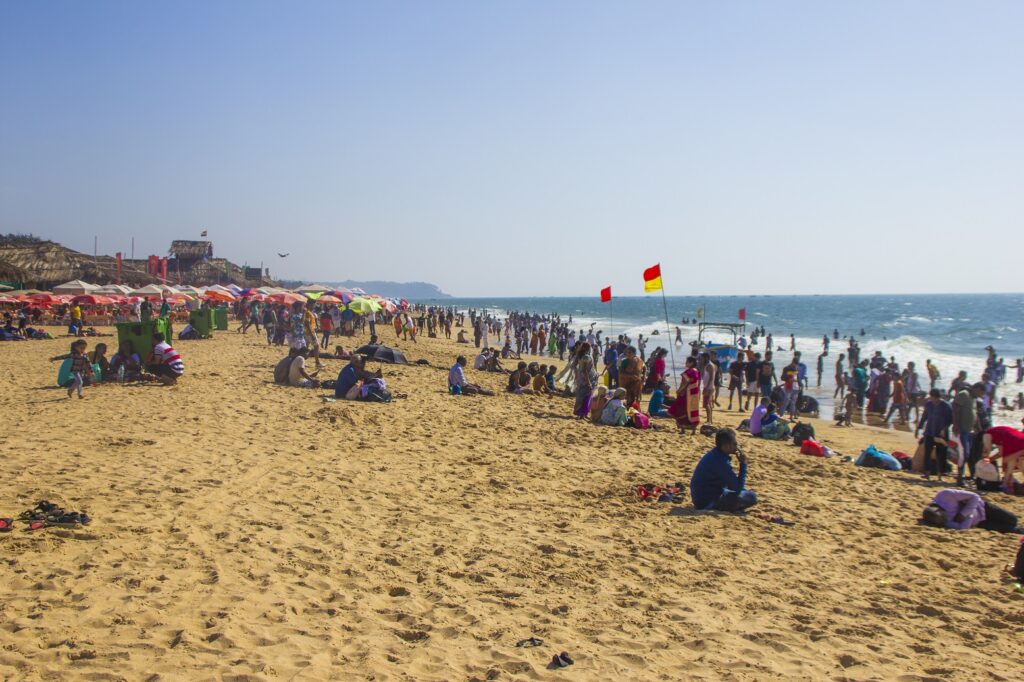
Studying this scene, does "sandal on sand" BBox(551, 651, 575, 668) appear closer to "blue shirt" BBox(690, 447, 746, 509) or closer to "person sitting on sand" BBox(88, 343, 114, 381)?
"blue shirt" BBox(690, 447, 746, 509)

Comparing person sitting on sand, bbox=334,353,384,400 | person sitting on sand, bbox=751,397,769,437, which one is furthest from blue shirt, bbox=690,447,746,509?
person sitting on sand, bbox=334,353,384,400

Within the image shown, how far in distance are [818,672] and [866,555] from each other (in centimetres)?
240

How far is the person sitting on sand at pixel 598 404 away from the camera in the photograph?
12.1 meters

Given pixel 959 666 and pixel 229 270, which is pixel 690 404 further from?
pixel 229 270

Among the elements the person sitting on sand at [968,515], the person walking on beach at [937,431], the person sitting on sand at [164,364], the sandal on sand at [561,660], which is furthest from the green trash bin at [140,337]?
the person walking on beach at [937,431]

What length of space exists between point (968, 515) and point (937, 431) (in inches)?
131

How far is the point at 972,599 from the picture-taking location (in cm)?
511

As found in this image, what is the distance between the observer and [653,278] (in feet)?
52.2

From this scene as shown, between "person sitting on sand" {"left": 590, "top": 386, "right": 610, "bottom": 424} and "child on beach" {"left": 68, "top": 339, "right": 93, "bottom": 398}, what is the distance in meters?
8.59

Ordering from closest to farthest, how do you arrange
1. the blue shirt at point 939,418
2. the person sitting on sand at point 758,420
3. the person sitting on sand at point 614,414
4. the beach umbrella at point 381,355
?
the blue shirt at point 939,418, the person sitting on sand at point 614,414, the person sitting on sand at point 758,420, the beach umbrella at point 381,355

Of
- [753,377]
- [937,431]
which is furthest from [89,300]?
[937,431]

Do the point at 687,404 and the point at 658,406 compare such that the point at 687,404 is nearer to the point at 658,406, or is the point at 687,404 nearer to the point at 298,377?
the point at 658,406

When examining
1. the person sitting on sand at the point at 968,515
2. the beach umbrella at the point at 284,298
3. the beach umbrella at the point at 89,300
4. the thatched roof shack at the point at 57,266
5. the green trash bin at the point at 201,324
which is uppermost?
the thatched roof shack at the point at 57,266

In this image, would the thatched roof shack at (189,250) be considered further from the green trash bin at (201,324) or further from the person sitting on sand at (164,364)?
the person sitting on sand at (164,364)
